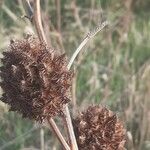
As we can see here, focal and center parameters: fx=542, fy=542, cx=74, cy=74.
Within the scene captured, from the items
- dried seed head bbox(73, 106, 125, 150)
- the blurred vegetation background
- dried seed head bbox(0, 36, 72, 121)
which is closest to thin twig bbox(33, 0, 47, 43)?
dried seed head bbox(0, 36, 72, 121)

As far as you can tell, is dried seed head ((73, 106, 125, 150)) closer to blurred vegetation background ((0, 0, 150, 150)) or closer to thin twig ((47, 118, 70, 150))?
thin twig ((47, 118, 70, 150))

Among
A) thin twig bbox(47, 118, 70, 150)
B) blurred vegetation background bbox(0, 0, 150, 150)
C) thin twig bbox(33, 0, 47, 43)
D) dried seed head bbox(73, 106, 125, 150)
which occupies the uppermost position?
blurred vegetation background bbox(0, 0, 150, 150)

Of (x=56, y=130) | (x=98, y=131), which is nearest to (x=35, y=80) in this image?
(x=56, y=130)

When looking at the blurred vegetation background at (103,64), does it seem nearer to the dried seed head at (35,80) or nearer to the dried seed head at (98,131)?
the dried seed head at (98,131)

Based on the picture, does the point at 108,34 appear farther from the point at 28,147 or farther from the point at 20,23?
the point at 28,147

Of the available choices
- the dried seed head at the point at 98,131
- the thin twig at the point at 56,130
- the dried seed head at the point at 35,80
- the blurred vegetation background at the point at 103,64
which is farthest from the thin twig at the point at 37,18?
the blurred vegetation background at the point at 103,64
